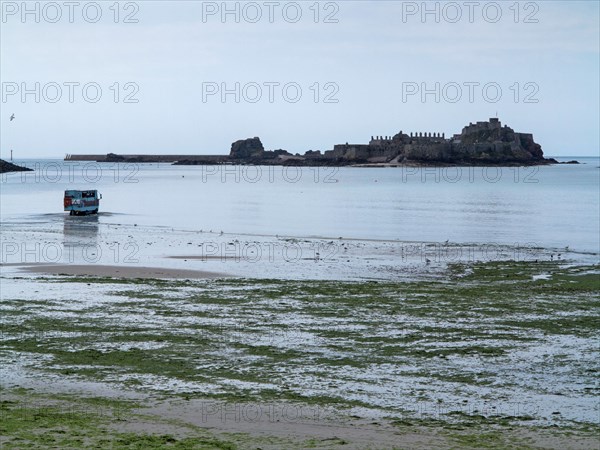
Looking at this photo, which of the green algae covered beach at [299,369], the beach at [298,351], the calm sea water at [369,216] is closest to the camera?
the green algae covered beach at [299,369]

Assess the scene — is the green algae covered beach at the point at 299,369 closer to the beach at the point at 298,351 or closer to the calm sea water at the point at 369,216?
the beach at the point at 298,351

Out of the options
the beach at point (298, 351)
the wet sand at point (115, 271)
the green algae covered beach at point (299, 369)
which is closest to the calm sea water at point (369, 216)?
the beach at point (298, 351)

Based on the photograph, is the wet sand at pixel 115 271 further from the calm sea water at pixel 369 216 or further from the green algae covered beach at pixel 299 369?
the calm sea water at pixel 369 216

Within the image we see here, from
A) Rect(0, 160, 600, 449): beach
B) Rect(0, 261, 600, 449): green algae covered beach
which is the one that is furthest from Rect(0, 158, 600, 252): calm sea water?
Rect(0, 261, 600, 449): green algae covered beach

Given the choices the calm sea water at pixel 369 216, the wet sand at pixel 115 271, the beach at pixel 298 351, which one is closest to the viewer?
the beach at pixel 298 351

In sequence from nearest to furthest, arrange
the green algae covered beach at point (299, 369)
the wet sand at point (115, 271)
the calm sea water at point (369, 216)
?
the green algae covered beach at point (299, 369) → the wet sand at point (115, 271) → the calm sea water at point (369, 216)

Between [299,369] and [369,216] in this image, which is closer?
[299,369]

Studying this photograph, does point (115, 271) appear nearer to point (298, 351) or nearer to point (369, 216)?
point (298, 351)

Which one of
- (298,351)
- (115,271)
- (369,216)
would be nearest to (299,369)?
(298,351)

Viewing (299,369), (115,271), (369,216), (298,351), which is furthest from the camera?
(369,216)

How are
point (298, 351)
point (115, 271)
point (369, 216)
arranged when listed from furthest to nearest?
point (369, 216) < point (115, 271) < point (298, 351)

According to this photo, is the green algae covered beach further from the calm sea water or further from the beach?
the calm sea water

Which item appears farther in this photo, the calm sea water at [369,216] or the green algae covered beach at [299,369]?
the calm sea water at [369,216]

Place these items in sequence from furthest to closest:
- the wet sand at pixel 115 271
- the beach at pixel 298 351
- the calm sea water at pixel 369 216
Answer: the calm sea water at pixel 369 216 < the wet sand at pixel 115 271 < the beach at pixel 298 351
